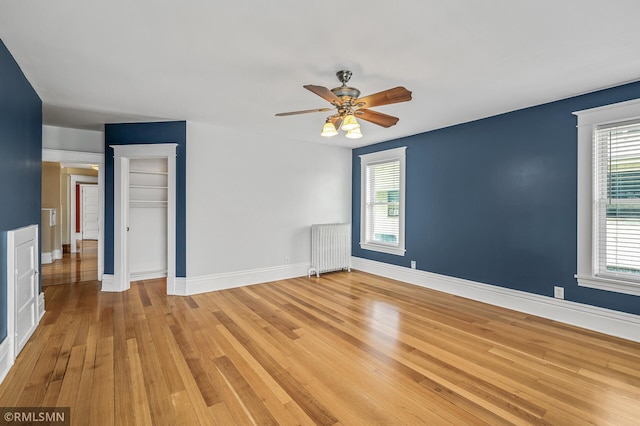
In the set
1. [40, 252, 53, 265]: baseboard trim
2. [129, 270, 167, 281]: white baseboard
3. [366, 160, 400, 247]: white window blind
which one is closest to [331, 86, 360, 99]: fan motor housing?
[366, 160, 400, 247]: white window blind

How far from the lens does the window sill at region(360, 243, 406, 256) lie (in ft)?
17.4

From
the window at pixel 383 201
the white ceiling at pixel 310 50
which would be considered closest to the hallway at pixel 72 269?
the white ceiling at pixel 310 50

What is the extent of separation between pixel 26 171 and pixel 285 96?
8.95 ft

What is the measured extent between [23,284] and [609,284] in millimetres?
5704

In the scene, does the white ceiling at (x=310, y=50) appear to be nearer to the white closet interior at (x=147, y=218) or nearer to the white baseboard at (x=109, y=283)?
the white closet interior at (x=147, y=218)

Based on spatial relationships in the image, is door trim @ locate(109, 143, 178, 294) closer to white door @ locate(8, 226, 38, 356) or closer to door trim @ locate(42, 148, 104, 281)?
door trim @ locate(42, 148, 104, 281)

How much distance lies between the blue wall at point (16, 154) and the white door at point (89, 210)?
290 inches

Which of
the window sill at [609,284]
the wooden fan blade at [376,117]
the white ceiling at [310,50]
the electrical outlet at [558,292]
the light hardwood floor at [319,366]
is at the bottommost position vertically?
the light hardwood floor at [319,366]

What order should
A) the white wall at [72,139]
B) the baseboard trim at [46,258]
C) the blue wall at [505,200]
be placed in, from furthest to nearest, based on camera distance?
the baseboard trim at [46,258] → the white wall at [72,139] → the blue wall at [505,200]

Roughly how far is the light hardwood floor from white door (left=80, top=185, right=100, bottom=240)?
7115 millimetres

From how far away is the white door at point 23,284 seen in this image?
2470 mm

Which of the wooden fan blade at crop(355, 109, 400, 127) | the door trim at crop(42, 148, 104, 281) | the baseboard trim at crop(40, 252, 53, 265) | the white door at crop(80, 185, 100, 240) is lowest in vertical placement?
the baseboard trim at crop(40, 252, 53, 265)

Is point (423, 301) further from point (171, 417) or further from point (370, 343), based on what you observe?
point (171, 417)

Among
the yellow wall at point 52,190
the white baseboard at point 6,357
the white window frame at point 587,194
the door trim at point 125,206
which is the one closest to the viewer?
the white baseboard at point 6,357
